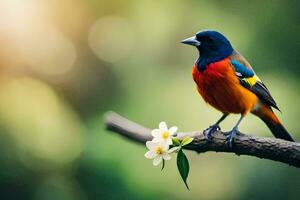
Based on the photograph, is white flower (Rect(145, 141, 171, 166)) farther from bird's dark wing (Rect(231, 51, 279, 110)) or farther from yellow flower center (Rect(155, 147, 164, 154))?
bird's dark wing (Rect(231, 51, 279, 110))

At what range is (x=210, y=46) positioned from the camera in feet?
4.73

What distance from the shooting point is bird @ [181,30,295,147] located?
1.45m

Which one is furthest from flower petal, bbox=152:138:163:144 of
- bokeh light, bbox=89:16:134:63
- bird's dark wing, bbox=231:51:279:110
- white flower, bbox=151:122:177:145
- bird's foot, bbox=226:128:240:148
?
bokeh light, bbox=89:16:134:63

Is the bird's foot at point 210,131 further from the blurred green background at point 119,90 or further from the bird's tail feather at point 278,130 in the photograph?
the blurred green background at point 119,90

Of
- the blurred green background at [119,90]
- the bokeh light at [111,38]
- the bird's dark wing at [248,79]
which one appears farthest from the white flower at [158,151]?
the bokeh light at [111,38]

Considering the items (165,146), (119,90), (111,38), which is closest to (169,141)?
(165,146)

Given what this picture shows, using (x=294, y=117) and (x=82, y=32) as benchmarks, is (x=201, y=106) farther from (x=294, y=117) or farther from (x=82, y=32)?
(x=82, y=32)

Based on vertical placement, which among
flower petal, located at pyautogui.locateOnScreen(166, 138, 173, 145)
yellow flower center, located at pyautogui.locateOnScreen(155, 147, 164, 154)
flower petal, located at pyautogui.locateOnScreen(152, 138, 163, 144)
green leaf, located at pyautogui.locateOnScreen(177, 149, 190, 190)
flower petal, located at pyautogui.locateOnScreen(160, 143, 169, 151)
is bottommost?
green leaf, located at pyautogui.locateOnScreen(177, 149, 190, 190)

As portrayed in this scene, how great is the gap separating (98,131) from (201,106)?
1.58 ft

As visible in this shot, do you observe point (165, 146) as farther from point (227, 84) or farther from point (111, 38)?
point (111, 38)

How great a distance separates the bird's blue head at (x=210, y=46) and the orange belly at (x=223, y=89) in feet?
0.04

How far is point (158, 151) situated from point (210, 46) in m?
0.41

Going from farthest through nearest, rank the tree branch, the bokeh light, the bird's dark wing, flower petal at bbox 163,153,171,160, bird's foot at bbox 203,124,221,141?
the bokeh light → the bird's dark wing → bird's foot at bbox 203,124,221,141 → the tree branch → flower petal at bbox 163,153,171,160

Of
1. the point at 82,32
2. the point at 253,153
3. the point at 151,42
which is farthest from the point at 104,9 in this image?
the point at 253,153
